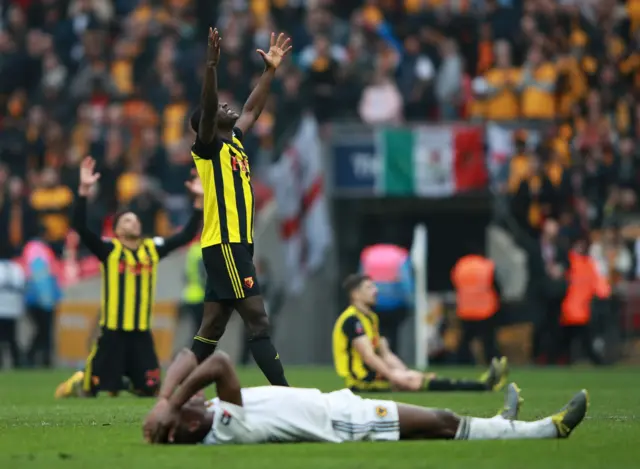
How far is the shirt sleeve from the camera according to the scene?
15.1m

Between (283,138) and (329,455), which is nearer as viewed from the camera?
(329,455)

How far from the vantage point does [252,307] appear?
435 inches

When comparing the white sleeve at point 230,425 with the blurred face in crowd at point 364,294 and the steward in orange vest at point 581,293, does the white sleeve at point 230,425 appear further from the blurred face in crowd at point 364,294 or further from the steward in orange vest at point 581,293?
the steward in orange vest at point 581,293

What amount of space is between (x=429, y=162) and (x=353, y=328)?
28.4ft

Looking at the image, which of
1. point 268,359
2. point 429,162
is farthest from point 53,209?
point 268,359

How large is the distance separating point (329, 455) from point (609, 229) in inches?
626

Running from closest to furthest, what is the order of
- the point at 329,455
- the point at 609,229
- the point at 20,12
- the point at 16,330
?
the point at 329,455 → the point at 609,229 → the point at 16,330 → the point at 20,12

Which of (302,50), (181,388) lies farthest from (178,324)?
(181,388)

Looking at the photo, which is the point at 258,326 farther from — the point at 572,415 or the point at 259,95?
the point at 572,415

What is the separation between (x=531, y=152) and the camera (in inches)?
934

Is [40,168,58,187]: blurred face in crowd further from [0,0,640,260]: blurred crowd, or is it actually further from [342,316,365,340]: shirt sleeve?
[342,316,365,340]: shirt sleeve

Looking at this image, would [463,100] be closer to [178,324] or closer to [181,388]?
[178,324]

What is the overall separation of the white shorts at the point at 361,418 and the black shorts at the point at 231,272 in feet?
9.11

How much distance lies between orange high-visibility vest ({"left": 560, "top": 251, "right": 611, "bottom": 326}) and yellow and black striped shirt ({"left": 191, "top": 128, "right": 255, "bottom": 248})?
12371 mm
